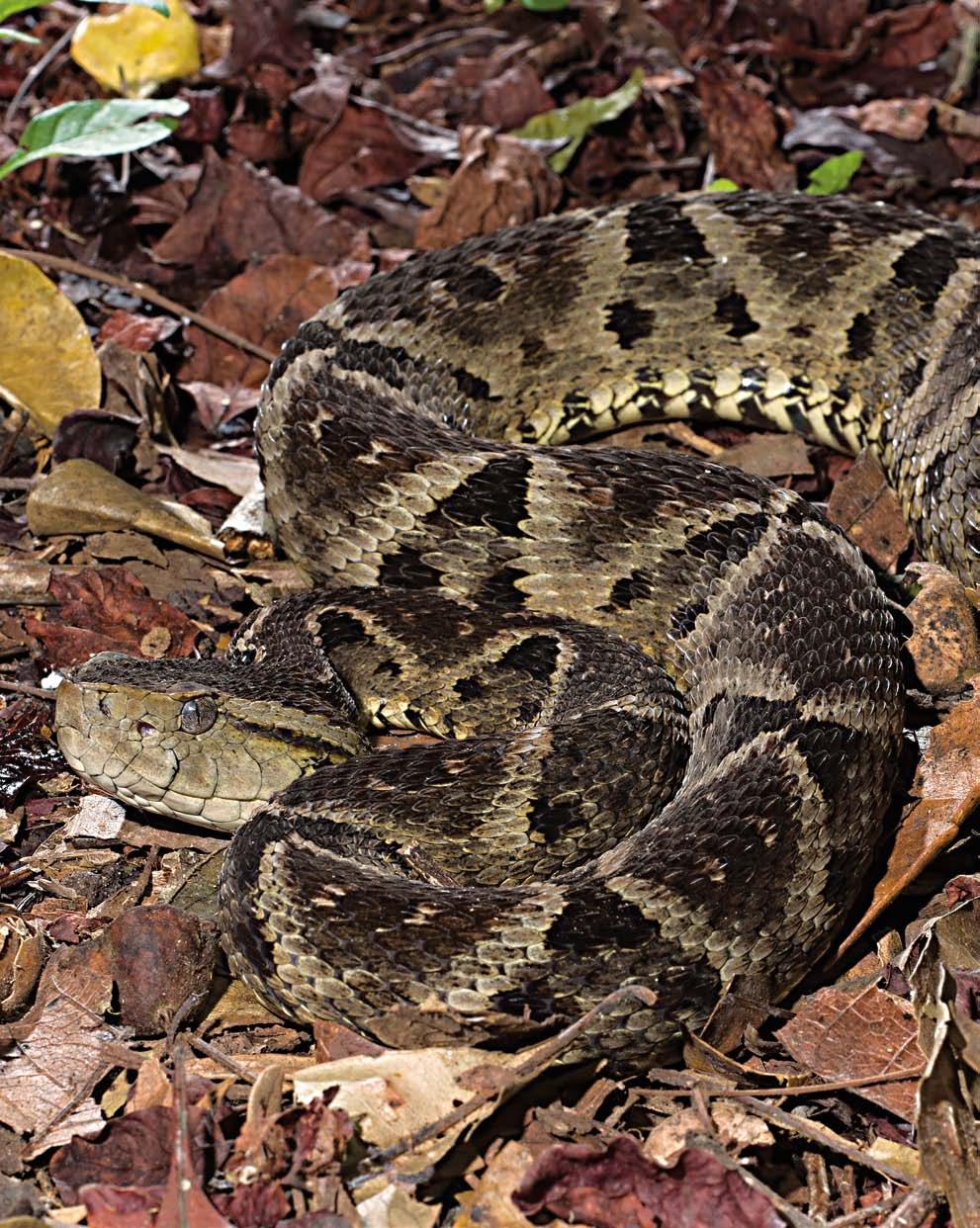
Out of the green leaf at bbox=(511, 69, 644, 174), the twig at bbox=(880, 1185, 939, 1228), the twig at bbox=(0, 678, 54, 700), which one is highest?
the green leaf at bbox=(511, 69, 644, 174)

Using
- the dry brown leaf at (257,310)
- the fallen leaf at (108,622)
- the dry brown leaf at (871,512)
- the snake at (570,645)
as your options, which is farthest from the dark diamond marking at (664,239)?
the fallen leaf at (108,622)

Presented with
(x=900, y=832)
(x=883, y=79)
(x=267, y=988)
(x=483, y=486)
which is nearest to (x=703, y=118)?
(x=883, y=79)

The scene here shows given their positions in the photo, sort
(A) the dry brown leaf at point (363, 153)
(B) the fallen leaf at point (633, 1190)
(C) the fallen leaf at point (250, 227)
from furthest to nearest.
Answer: (A) the dry brown leaf at point (363, 153), (C) the fallen leaf at point (250, 227), (B) the fallen leaf at point (633, 1190)

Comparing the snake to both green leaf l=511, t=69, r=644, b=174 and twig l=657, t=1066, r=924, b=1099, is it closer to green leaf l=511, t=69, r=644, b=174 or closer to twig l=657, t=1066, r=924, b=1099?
twig l=657, t=1066, r=924, b=1099

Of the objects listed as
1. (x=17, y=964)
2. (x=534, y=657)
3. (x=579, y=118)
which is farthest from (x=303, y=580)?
(x=579, y=118)

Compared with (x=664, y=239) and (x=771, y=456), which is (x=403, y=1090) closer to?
(x=771, y=456)

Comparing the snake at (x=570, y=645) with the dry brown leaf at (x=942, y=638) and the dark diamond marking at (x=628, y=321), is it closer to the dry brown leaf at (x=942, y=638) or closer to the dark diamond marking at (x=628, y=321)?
the dark diamond marking at (x=628, y=321)

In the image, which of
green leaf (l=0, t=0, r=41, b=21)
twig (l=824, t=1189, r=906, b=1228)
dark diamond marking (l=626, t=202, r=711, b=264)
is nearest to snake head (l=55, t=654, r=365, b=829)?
twig (l=824, t=1189, r=906, b=1228)
